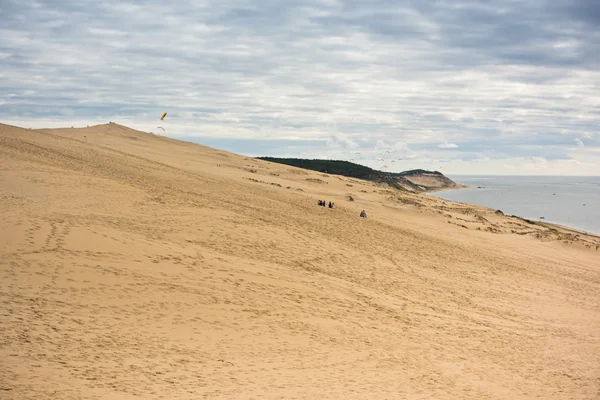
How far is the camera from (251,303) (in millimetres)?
14727

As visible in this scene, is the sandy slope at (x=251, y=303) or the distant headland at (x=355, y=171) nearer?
the sandy slope at (x=251, y=303)

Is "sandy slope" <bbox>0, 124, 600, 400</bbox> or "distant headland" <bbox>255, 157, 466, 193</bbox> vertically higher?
"distant headland" <bbox>255, 157, 466, 193</bbox>

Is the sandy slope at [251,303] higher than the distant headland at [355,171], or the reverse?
the distant headland at [355,171]

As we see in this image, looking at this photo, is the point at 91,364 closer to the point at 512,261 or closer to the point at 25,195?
the point at 25,195

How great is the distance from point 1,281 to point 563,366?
13884 millimetres

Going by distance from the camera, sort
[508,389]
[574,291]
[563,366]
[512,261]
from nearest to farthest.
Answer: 1. [508,389]
2. [563,366]
3. [574,291]
4. [512,261]

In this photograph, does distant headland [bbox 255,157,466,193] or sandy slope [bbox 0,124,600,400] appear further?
distant headland [bbox 255,157,466,193]

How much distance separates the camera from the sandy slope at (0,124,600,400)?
34.1ft

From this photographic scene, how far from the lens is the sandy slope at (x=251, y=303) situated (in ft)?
34.1

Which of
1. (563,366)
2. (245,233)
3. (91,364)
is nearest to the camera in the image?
(91,364)

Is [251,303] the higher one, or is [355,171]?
[355,171]

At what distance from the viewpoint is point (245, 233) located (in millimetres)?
21828

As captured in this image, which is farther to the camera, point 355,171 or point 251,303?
point 355,171

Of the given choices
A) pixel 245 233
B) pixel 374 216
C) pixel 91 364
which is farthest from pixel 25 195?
pixel 374 216
